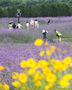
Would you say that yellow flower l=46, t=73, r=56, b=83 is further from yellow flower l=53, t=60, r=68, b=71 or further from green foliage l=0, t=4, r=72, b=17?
green foliage l=0, t=4, r=72, b=17

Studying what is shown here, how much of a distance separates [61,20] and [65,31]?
12536 millimetres

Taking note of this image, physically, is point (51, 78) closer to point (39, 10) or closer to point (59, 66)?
point (59, 66)

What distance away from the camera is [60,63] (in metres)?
2.84

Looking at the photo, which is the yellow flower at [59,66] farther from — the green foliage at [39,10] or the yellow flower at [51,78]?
the green foliage at [39,10]

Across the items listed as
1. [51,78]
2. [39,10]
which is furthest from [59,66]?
[39,10]

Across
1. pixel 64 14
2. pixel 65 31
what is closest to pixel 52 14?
pixel 64 14

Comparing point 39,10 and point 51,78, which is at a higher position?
point 51,78

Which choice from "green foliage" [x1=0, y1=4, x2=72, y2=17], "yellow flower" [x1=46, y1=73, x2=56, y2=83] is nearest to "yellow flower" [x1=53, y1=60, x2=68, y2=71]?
"yellow flower" [x1=46, y1=73, x2=56, y2=83]

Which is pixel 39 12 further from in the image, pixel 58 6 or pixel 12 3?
pixel 12 3

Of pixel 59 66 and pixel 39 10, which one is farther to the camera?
pixel 39 10

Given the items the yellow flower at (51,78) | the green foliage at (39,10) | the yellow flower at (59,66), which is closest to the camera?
the yellow flower at (51,78)

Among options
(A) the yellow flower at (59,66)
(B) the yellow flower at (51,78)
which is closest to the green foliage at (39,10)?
(A) the yellow flower at (59,66)

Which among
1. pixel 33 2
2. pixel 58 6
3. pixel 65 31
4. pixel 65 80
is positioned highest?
pixel 65 80

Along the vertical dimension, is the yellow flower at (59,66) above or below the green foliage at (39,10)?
above
